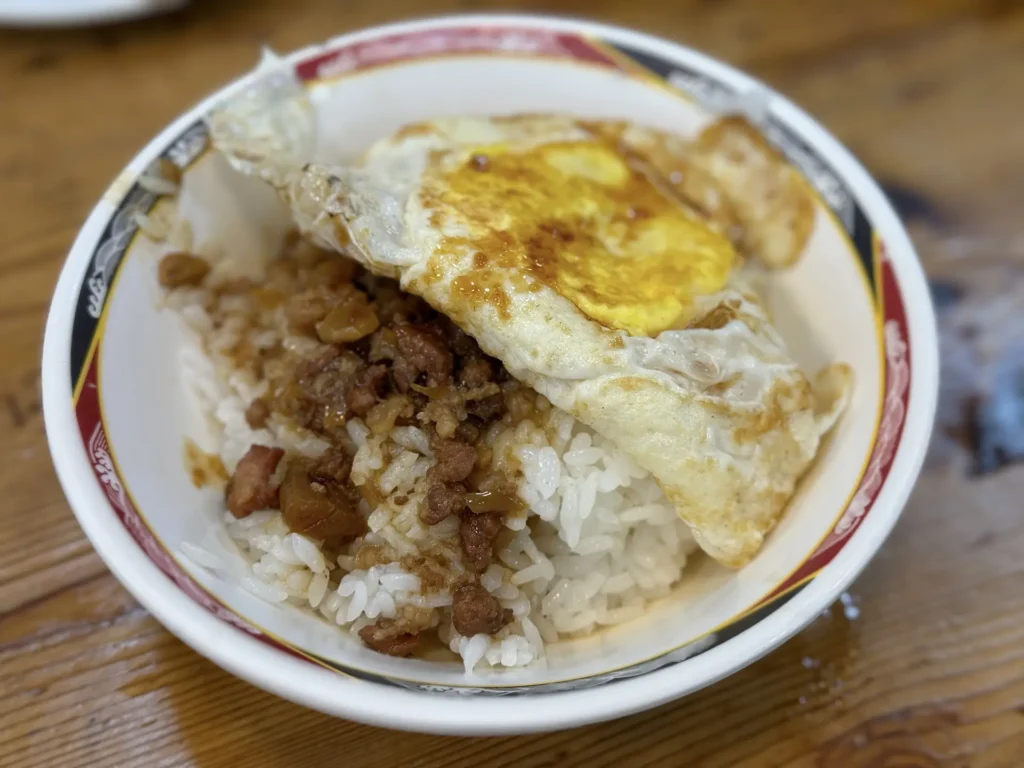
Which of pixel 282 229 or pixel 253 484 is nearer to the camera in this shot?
pixel 253 484

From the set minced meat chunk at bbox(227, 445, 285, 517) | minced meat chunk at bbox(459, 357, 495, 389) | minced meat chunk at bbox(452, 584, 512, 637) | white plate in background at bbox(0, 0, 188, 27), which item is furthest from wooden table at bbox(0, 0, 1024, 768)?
minced meat chunk at bbox(459, 357, 495, 389)

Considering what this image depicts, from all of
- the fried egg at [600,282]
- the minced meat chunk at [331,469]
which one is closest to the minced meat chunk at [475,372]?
the fried egg at [600,282]

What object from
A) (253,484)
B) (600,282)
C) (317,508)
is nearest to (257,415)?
(253,484)

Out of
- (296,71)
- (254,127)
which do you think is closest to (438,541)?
(254,127)

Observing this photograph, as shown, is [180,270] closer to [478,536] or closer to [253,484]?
[253,484]

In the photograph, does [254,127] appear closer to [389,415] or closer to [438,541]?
[389,415]

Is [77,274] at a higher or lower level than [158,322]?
higher
